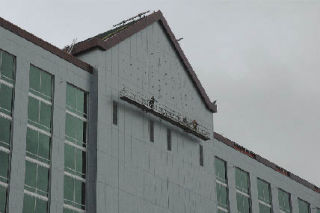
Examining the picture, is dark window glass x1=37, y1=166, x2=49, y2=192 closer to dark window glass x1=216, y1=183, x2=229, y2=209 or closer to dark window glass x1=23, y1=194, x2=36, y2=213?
dark window glass x1=23, y1=194, x2=36, y2=213

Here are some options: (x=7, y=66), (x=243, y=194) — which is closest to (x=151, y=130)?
(x=7, y=66)

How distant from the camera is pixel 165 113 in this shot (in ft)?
252

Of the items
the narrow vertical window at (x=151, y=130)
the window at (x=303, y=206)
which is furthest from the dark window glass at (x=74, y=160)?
the window at (x=303, y=206)

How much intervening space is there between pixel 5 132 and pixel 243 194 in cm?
3849

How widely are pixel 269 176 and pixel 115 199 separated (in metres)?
34.0

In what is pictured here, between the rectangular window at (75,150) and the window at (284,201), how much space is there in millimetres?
38132

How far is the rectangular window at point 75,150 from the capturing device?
213ft

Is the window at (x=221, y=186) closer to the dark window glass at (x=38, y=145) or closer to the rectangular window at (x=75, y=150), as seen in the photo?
the rectangular window at (x=75, y=150)

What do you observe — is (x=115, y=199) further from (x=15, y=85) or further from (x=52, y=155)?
(x=15, y=85)

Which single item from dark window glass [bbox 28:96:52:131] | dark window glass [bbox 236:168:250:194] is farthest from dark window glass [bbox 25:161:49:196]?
dark window glass [bbox 236:168:250:194]

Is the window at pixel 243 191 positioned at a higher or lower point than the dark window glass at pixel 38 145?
higher

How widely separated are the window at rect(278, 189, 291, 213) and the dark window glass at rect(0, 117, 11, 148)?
4753cm

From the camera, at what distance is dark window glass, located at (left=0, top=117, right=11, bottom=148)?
196ft

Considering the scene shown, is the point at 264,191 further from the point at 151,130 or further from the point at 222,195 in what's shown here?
the point at 151,130
